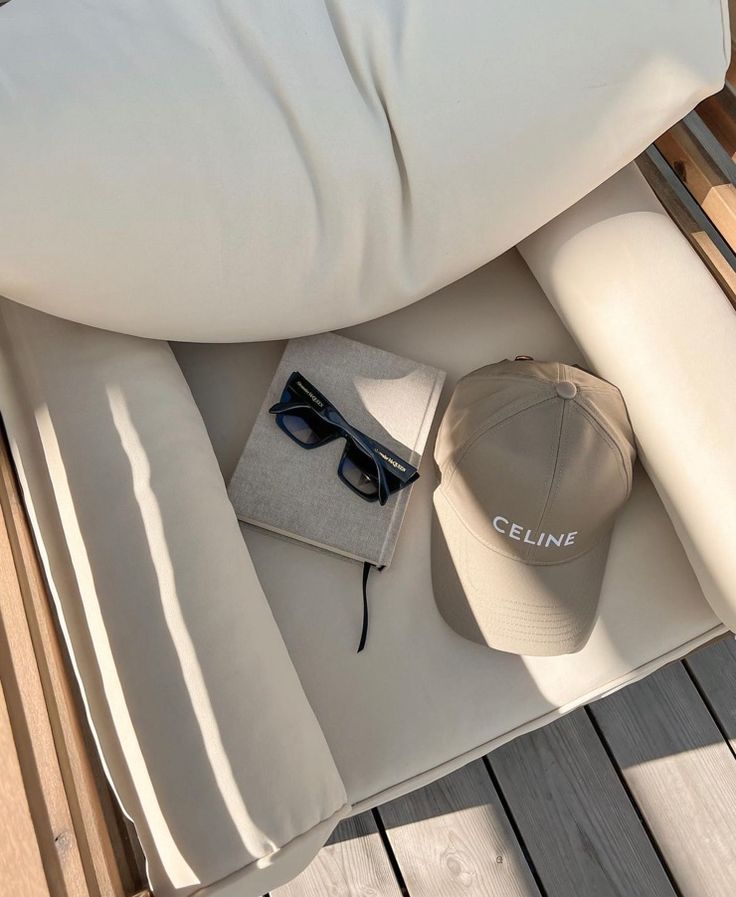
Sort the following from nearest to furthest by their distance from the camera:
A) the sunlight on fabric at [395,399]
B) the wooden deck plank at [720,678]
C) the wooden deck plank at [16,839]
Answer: the wooden deck plank at [16,839]
the sunlight on fabric at [395,399]
the wooden deck plank at [720,678]

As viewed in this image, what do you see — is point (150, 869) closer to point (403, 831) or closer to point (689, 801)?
point (403, 831)

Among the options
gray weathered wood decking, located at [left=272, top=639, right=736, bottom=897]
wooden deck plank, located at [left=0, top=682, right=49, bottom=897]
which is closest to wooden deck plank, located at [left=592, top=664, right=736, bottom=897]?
gray weathered wood decking, located at [left=272, top=639, right=736, bottom=897]

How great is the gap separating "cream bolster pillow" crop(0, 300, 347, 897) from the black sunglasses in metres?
0.11

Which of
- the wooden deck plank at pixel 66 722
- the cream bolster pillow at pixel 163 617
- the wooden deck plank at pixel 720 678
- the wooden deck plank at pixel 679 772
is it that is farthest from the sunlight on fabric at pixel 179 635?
the wooden deck plank at pixel 720 678

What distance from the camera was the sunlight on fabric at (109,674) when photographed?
597 millimetres

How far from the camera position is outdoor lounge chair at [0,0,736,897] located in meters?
0.64

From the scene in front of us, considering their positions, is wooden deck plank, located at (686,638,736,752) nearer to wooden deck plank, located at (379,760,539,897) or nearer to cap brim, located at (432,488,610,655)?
wooden deck plank, located at (379,760,539,897)

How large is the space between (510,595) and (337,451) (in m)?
0.25

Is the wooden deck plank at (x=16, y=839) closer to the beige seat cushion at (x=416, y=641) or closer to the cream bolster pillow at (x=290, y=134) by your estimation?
the beige seat cushion at (x=416, y=641)

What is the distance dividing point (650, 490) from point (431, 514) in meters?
0.27

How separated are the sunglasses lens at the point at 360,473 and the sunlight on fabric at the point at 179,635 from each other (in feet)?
0.72

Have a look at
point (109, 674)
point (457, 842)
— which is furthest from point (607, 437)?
point (457, 842)

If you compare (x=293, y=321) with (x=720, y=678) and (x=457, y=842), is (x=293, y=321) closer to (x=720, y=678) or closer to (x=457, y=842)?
(x=457, y=842)

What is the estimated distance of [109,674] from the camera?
0.65m
